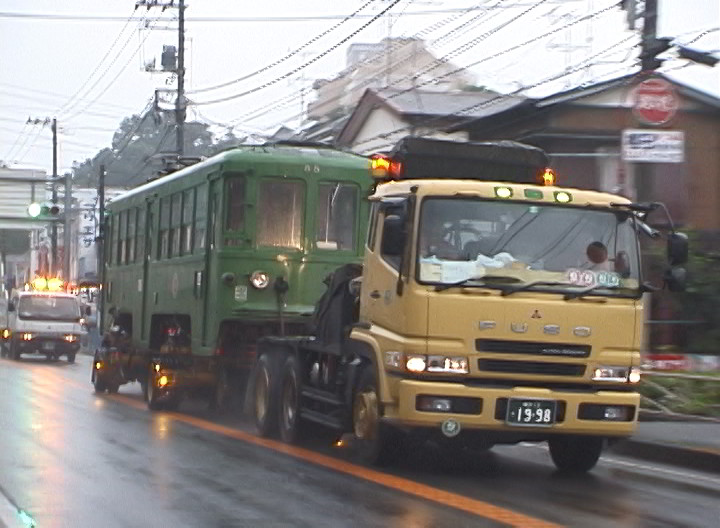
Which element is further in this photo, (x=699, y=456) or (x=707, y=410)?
(x=707, y=410)

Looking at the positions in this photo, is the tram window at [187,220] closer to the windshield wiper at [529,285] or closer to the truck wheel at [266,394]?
the truck wheel at [266,394]

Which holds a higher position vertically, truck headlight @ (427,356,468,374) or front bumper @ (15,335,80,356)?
truck headlight @ (427,356,468,374)

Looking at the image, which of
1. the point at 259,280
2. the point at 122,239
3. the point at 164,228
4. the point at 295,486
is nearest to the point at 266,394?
the point at 259,280

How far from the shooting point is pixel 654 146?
1498cm

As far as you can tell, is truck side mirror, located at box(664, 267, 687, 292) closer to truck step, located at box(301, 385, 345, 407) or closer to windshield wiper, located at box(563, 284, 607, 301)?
windshield wiper, located at box(563, 284, 607, 301)

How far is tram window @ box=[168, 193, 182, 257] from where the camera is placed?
2067cm

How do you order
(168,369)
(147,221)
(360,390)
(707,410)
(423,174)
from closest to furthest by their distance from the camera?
(360,390) < (423,174) < (707,410) < (168,369) < (147,221)

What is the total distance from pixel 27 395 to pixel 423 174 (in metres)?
12.2

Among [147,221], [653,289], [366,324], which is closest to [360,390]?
[366,324]

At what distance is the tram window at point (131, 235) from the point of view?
79.5 feet

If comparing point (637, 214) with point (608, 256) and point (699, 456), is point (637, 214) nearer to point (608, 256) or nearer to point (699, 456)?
point (608, 256)

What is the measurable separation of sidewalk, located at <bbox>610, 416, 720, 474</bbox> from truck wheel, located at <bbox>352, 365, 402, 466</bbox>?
3.10m

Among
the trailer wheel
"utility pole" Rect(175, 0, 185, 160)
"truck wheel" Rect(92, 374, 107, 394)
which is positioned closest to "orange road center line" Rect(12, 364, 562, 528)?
the trailer wheel

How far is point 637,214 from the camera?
12641mm
